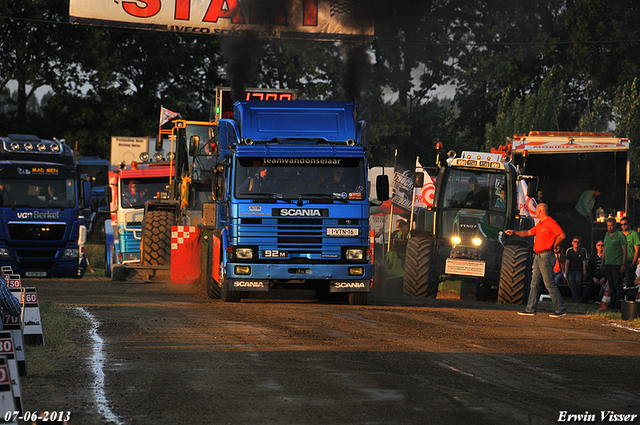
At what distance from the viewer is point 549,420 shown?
287 inches

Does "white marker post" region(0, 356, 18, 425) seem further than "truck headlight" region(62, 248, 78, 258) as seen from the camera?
No

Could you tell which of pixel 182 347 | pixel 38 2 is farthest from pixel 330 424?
pixel 38 2

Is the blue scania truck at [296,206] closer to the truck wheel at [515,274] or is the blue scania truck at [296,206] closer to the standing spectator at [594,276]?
the truck wheel at [515,274]

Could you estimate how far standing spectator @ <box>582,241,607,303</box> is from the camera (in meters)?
21.1

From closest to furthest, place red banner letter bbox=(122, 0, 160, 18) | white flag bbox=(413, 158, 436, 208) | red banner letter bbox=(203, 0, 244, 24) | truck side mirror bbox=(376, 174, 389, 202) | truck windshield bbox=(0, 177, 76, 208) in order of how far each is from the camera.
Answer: truck side mirror bbox=(376, 174, 389, 202)
white flag bbox=(413, 158, 436, 208)
truck windshield bbox=(0, 177, 76, 208)
red banner letter bbox=(122, 0, 160, 18)
red banner letter bbox=(203, 0, 244, 24)

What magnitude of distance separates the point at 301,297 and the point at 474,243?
3.83 meters

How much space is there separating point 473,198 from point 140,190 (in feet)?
32.4

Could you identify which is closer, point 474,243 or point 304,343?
point 304,343

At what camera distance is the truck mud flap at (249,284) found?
52.7 feet

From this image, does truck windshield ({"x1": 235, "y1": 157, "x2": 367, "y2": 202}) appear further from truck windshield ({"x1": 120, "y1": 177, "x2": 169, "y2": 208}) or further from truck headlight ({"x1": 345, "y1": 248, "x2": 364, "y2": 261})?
truck windshield ({"x1": 120, "y1": 177, "x2": 169, "y2": 208})

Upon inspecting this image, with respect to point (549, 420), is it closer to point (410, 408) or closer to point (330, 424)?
point (410, 408)

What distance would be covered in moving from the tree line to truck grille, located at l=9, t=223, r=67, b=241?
18425 mm

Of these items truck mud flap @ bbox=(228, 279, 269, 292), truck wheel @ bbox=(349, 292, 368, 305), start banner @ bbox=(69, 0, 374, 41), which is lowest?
truck wheel @ bbox=(349, 292, 368, 305)

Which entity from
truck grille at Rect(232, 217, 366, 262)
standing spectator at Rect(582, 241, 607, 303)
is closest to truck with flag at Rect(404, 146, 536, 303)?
standing spectator at Rect(582, 241, 607, 303)
